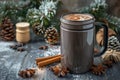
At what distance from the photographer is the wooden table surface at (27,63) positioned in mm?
864

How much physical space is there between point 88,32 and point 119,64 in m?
0.22

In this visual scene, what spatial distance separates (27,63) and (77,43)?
239 millimetres

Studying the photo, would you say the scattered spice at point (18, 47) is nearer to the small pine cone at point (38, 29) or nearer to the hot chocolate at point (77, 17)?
the small pine cone at point (38, 29)

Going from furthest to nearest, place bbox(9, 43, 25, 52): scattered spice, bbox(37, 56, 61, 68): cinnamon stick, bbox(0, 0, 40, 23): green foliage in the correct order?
bbox(0, 0, 40, 23): green foliage
bbox(9, 43, 25, 52): scattered spice
bbox(37, 56, 61, 68): cinnamon stick

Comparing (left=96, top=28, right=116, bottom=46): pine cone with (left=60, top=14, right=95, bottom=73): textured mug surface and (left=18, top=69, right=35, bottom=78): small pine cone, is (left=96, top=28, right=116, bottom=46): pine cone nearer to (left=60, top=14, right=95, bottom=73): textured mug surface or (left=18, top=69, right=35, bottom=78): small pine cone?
(left=60, top=14, right=95, bottom=73): textured mug surface

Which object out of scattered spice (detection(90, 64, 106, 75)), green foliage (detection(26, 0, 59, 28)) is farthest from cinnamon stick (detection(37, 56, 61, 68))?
green foliage (detection(26, 0, 59, 28))

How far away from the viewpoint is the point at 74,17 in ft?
2.85

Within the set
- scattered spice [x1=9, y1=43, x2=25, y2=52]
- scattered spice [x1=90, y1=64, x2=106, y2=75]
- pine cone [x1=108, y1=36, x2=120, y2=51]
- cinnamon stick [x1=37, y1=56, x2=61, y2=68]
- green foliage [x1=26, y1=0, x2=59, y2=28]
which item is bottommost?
scattered spice [x1=90, y1=64, x2=106, y2=75]

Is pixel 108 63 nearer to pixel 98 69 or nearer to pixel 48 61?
pixel 98 69

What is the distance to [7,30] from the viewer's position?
45.6 inches

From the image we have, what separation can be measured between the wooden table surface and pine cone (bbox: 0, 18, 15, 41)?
0.11ft

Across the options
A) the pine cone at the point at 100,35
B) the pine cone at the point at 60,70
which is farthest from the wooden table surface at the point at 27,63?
the pine cone at the point at 100,35

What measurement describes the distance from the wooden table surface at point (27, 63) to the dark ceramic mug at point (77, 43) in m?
0.04

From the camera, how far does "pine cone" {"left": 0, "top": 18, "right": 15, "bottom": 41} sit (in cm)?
115
